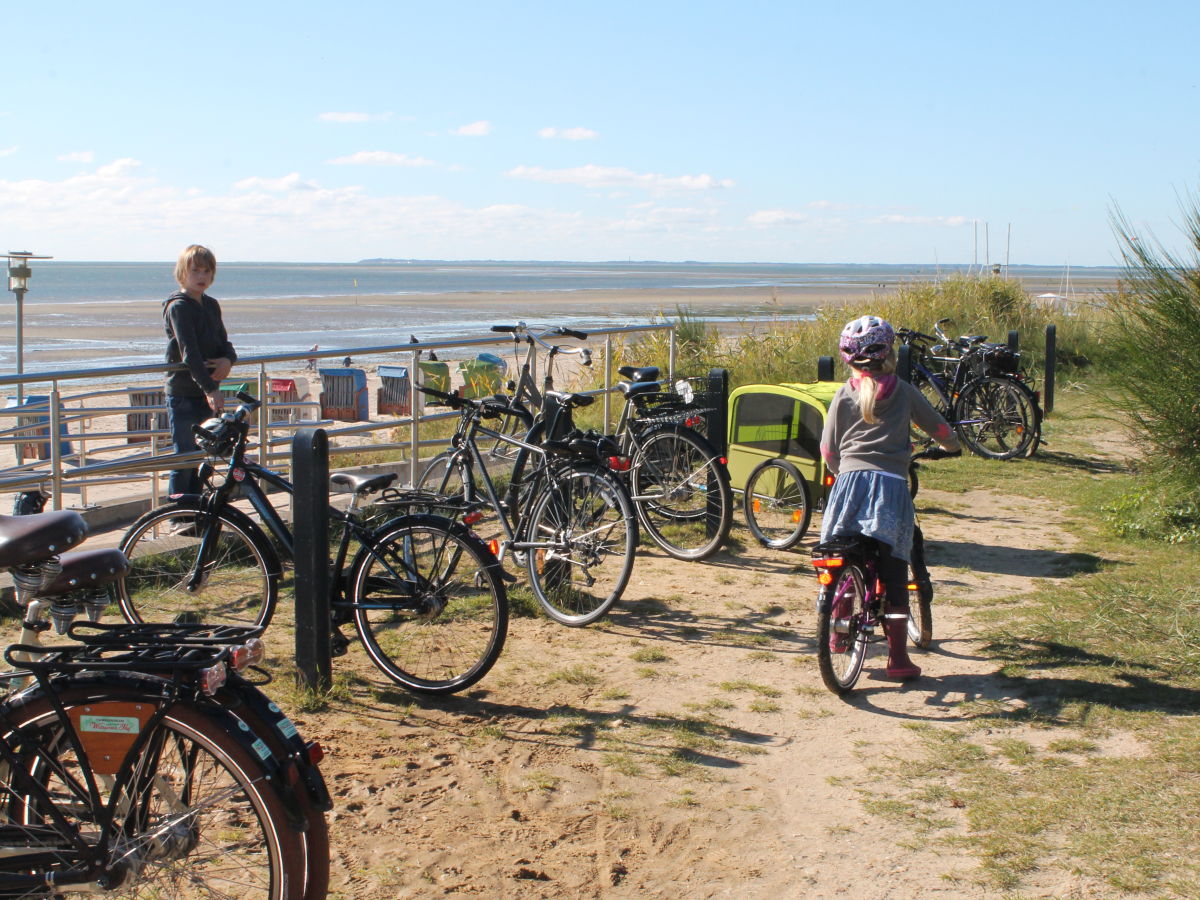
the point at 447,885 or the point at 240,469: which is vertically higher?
the point at 240,469

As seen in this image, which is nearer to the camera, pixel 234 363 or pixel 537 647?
pixel 537 647

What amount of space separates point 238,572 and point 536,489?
161 centimetres

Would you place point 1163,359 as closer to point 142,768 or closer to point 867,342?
point 867,342

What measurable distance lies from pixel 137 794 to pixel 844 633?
3098 mm

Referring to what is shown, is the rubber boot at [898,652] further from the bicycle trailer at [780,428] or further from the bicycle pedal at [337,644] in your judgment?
the bicycle trailer at [780,428]

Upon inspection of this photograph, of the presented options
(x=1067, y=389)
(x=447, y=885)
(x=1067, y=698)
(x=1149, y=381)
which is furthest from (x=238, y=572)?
(x=1067, y=389)

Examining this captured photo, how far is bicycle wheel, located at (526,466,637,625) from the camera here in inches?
243

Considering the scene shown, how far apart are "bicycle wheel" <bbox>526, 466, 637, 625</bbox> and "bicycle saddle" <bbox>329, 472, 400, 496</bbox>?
43.0 inches

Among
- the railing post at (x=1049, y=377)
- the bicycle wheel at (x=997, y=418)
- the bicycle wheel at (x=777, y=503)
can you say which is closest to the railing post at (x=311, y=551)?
the bicycle wheel at (x=777, y=503)

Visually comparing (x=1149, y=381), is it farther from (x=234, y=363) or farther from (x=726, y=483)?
(x=234, y=363)

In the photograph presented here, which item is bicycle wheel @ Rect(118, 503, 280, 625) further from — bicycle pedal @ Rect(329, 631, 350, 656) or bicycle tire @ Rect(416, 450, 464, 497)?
bicycle tire @ Rect(416, 450, 464, 497)

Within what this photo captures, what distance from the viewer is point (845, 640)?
513cm

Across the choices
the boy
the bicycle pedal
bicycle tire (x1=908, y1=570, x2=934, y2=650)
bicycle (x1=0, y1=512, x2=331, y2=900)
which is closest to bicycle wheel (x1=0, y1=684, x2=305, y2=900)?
bicycle (x1=0, y1=512, x2=331, y2=900)

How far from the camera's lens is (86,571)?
3275mm
